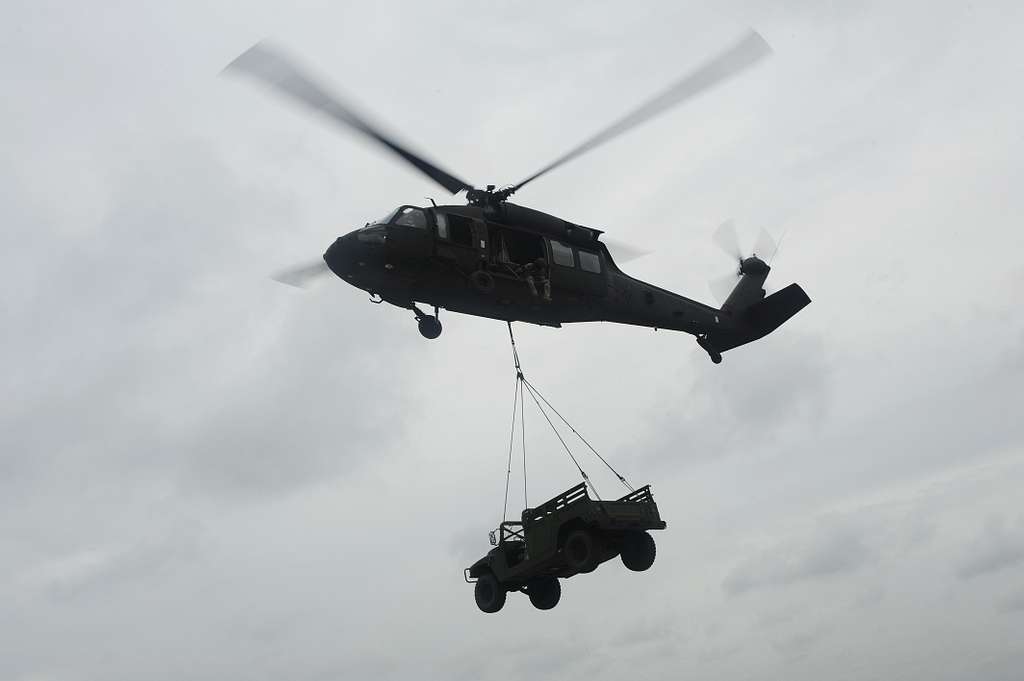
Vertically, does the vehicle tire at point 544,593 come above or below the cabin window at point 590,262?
below

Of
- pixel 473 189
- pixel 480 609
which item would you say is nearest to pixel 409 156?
pixel 473 189

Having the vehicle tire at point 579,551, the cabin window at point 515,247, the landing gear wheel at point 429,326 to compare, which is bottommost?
the vehicle tire at point 579,551

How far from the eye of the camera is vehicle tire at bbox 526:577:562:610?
21453 mm

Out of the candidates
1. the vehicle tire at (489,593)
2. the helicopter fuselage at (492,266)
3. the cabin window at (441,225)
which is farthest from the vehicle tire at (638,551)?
the cabin window at (441,225)

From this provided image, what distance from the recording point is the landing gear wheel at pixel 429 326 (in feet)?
69.5

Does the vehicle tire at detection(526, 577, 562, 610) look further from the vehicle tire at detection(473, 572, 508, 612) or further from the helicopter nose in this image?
the helicopter nose

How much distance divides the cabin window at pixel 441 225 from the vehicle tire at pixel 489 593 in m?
7.70

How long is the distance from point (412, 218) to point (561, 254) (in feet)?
13.1

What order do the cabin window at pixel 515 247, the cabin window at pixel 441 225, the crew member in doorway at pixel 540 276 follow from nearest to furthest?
1. the cabin window at pixel 441 225
2. the cabin window at pixel 515 247
3. the crew member in doorway at pixel 540 276

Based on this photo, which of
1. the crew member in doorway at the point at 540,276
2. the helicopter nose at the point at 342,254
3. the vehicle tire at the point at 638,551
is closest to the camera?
the helicopter nose at the point at 342,254

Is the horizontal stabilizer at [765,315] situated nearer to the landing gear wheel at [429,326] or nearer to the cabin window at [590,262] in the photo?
the cabin window at [590,262]

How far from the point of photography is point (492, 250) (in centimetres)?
2130

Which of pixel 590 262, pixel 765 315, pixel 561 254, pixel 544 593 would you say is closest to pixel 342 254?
pixel 561 254

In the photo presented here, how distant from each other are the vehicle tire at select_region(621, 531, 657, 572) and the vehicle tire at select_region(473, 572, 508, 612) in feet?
9.69
